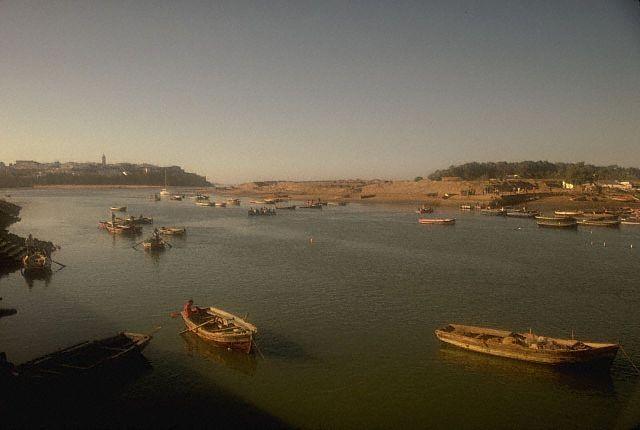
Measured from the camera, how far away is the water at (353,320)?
21344 millimetres

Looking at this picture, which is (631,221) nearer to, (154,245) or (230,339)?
(154,245)

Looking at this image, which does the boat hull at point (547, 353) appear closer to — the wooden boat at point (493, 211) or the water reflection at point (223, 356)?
the water reflection at point (223, 356)

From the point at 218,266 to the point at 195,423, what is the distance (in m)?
32.3

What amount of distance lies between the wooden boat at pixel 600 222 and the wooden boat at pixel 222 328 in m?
91.2

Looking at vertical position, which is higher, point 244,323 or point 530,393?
point 244,323

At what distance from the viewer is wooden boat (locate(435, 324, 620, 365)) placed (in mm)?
24047

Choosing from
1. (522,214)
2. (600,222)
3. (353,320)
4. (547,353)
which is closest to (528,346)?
(547,353)

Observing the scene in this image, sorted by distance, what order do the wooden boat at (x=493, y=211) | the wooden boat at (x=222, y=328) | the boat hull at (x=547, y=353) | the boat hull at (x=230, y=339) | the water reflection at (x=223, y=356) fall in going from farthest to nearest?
1. the wooden boat at (x=493, y=211)
2. the wooden boat at (x=222, y=328)
3. the boat hull at (x=230, y=339)
4. the water reflection at (x=223, y=356)
5. the boat hull at (x=547, y=353)

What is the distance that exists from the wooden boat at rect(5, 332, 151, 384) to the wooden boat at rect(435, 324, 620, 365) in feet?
64.0

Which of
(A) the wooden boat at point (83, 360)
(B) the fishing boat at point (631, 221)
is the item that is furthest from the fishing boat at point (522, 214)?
(A) the wooden boat at point (83, 360)

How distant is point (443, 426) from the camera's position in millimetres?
19906

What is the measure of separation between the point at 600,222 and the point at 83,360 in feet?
332

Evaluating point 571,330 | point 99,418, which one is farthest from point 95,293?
point 571,330

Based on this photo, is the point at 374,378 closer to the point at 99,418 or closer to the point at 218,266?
the point at 99,418
